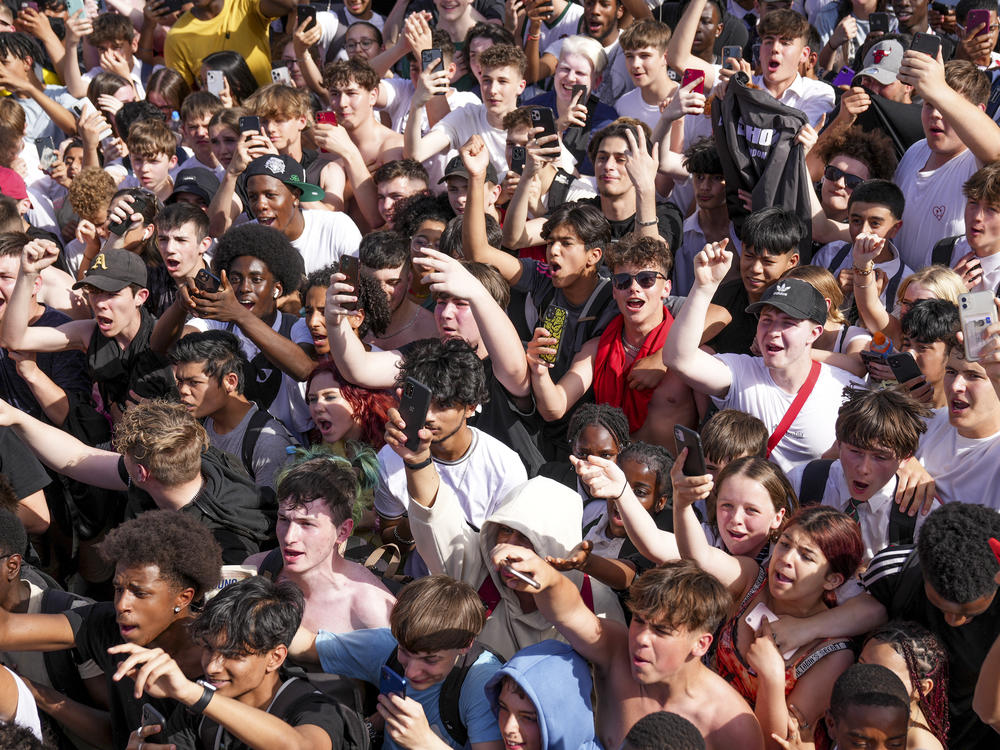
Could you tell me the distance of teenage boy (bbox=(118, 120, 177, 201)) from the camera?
699 cm

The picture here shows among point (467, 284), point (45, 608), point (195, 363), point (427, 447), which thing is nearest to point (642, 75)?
point (467, 284)

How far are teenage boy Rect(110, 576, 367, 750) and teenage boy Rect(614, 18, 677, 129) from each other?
4.12 metres

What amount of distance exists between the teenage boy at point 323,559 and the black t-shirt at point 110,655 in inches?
20.7

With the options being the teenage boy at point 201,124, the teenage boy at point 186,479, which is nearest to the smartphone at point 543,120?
the teenage boy at point 186,479

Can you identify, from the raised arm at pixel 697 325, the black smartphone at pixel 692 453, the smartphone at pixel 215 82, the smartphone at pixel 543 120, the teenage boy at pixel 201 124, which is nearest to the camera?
the black smartphone at pixel 692 453

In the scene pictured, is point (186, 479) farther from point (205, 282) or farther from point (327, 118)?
point (327, 118)

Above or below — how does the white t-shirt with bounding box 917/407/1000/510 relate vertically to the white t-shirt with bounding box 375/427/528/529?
above

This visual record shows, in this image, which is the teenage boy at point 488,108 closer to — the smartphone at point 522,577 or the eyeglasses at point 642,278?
the eyeglasses at point 642,278

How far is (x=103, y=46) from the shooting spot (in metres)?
8.70

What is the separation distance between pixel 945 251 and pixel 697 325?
4.41ft

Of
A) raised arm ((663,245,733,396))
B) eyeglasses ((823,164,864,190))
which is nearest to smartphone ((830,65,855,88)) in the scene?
eyeglasses ((823,164,864,190))

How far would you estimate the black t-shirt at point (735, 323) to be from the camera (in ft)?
17.4

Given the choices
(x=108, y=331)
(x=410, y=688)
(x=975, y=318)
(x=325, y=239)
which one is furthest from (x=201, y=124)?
(x=975, y=318)

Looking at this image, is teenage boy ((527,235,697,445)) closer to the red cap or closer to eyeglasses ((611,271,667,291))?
eyeglasses ((611,271,667,291))
